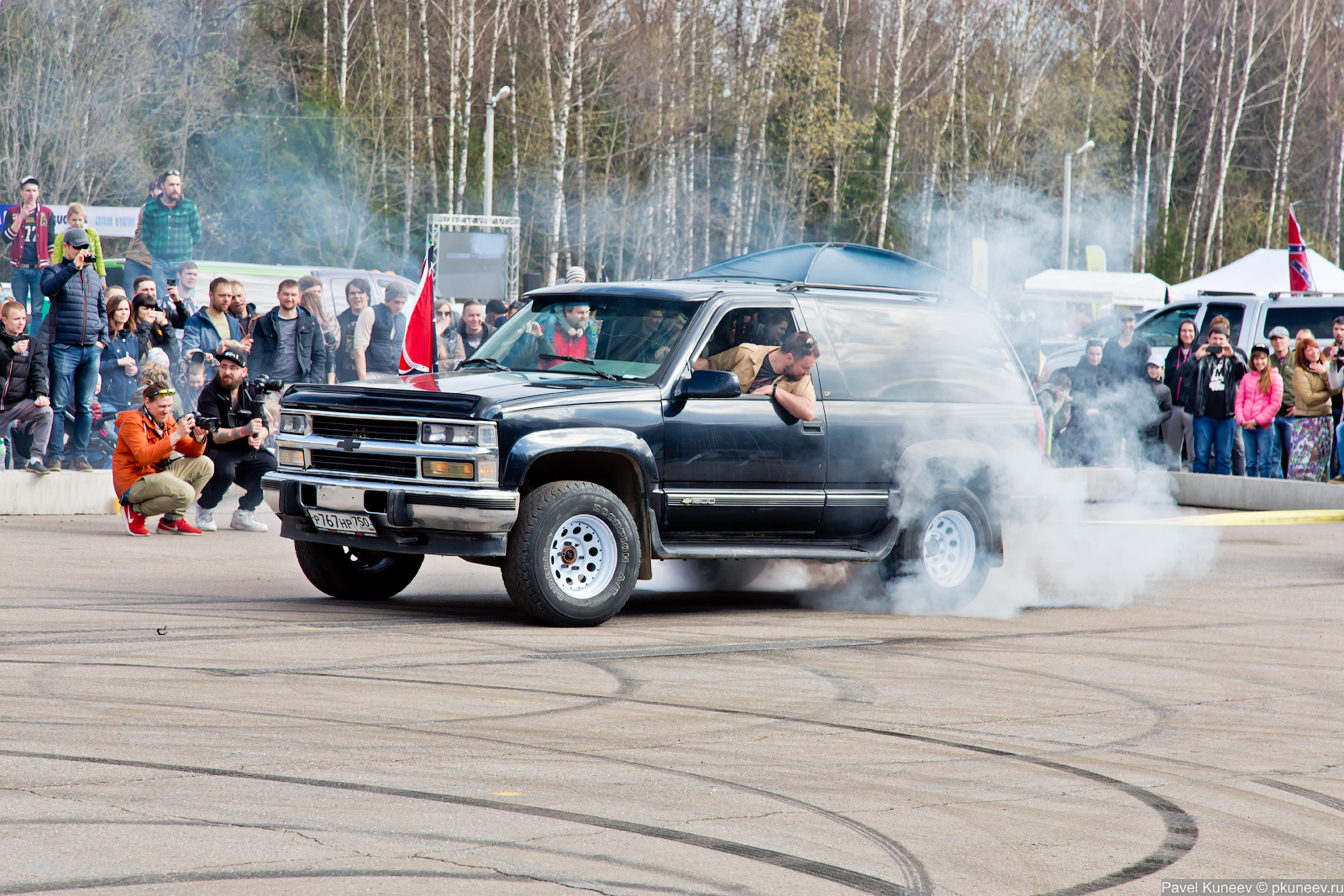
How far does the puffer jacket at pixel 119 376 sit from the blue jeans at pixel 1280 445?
12.7 meters

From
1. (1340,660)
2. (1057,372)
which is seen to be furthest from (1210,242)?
(1340,660)

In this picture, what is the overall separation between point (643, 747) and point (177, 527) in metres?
8.22

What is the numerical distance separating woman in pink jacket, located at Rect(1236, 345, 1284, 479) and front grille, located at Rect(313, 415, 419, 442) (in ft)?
41.7

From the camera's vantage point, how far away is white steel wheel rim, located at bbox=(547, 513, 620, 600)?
28.4 feet

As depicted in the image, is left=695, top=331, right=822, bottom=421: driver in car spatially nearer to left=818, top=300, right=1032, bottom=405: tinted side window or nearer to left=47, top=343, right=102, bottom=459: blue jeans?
left=818, top=300, right=1032, bottom=405: tinted side window

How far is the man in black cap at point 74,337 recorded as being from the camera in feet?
47.8

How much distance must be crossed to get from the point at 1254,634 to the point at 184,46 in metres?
39.1

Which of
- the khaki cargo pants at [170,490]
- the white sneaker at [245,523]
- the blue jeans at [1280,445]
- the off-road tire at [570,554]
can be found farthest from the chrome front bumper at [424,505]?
the blue jeans at [1280,445]

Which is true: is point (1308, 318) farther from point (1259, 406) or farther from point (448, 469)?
point (448, 469)

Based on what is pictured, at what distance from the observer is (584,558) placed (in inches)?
346

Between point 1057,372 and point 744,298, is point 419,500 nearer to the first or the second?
point 744,298

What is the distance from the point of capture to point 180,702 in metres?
6.30

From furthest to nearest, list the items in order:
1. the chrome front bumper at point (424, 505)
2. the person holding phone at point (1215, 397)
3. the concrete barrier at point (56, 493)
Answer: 1. the person holding phone at point (1215, 397)
2. the concrete barrier at point (56, 493)
3. the chrome front bumper at point (424, 505)

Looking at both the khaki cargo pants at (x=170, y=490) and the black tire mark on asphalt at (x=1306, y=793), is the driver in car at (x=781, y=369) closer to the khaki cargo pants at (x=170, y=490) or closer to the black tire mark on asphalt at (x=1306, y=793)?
the black tire mark on asphalt at (x=1306, y=793)
